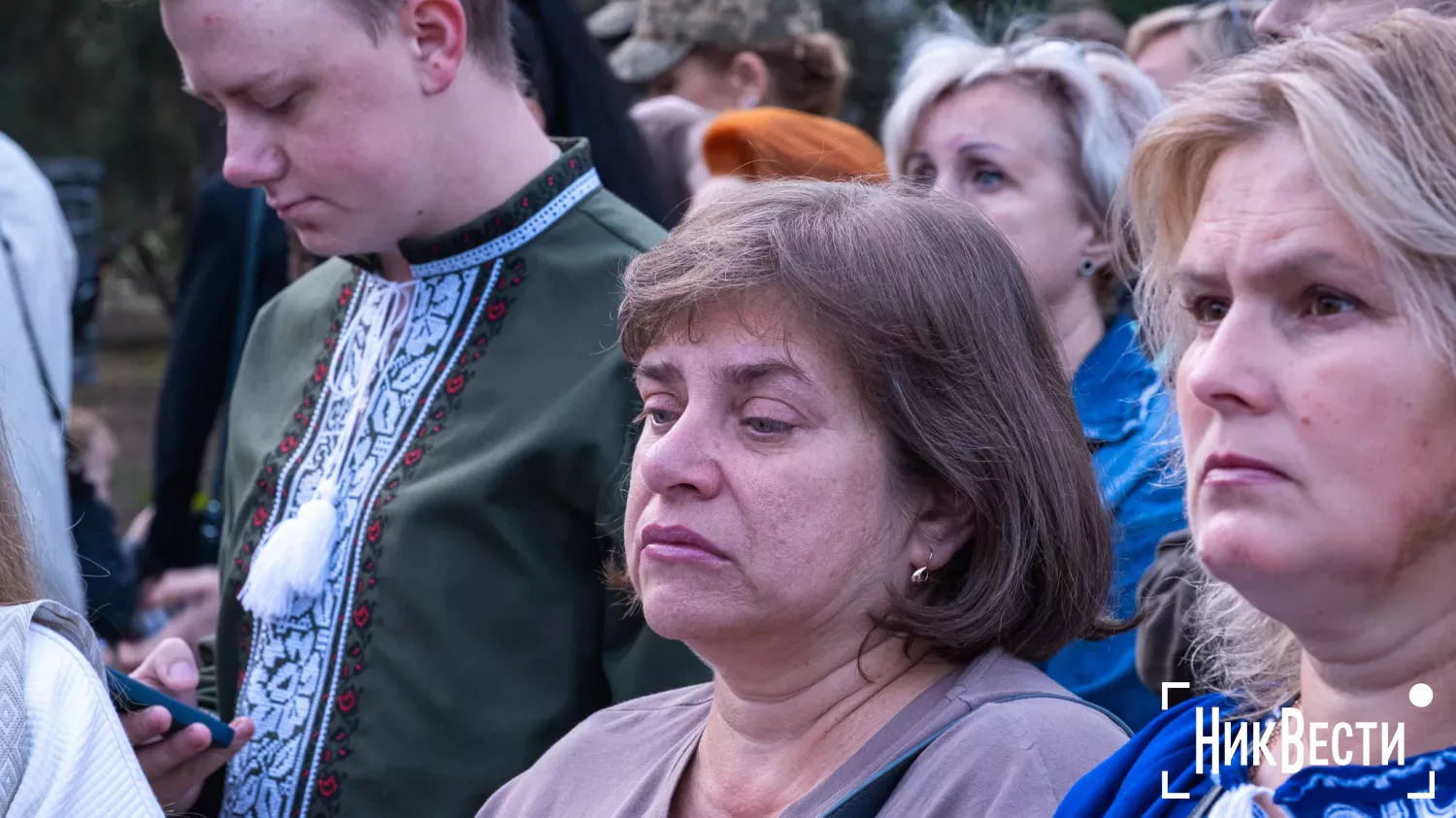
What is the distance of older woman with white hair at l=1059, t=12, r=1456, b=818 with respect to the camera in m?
1.34

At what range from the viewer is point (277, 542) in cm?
250

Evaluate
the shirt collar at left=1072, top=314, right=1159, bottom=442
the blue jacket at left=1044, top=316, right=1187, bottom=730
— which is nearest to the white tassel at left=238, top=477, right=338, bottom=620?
the blue jacket at left=1044, top=316, right=1187, bottom=730

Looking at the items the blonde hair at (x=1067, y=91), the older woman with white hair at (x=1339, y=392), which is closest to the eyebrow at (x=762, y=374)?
the older woman with white hair at (x=1339, y=392)

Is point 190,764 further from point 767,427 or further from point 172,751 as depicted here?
point 767,427

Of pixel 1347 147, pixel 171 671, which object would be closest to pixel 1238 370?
pixel 1347 147

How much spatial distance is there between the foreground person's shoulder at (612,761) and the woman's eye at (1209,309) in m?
0.89

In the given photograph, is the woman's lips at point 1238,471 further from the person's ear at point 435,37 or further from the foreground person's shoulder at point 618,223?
the person's ear at point 435,37

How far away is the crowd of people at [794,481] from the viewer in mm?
1389

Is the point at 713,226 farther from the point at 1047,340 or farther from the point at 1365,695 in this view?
the point at 1365,695

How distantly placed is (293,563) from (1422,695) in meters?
1.62

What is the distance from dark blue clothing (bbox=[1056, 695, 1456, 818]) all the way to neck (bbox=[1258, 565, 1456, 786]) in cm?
2

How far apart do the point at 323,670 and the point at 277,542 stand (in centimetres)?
20

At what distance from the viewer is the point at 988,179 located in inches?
133

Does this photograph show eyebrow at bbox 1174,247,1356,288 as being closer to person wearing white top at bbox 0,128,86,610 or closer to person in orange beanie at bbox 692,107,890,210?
person in orange beanie at bbox 692,107,890,210
